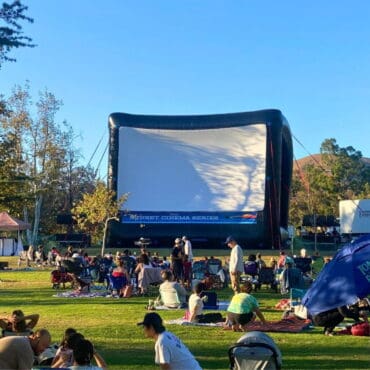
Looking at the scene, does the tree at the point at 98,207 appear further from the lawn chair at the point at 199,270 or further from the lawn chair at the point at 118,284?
the lawn chair at the point at 118,284

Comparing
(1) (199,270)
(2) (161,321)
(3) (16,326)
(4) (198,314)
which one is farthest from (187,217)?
(2) (161,321)

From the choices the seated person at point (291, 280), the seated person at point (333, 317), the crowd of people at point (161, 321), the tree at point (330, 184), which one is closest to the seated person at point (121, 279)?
the crowd of people at point (161, 321)

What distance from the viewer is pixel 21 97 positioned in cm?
4488

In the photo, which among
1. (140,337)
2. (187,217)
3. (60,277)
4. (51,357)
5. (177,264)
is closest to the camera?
(51,357)

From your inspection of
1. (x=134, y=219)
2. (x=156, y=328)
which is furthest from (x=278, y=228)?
(x=156, y=328)

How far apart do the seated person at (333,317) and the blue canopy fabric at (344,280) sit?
0.10m

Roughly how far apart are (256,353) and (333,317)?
19.4ft

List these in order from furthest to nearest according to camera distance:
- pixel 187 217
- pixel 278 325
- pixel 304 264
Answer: pixel 187 217
pixel 304 264
pixel 278 325

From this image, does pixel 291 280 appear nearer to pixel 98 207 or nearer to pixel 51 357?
pixel 51 357

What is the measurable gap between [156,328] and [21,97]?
41.6 m

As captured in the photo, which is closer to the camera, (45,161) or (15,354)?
(15,354)

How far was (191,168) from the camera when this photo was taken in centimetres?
3669

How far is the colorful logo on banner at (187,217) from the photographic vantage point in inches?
1383

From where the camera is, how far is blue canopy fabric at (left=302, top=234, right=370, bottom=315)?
11.0 m
